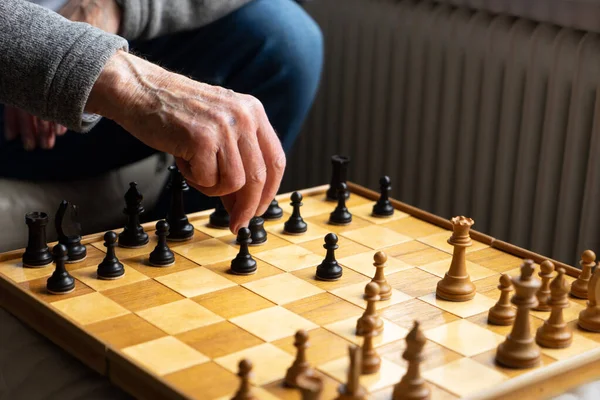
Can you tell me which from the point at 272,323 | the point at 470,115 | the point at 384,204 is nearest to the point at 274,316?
the point at 272,323

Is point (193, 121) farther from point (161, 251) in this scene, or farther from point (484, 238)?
point (484, 238)

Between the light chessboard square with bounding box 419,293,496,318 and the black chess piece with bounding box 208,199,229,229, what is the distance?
477mm

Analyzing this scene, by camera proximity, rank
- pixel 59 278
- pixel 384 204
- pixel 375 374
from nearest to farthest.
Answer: pixel 375 374 → pixel 59 278 → pixel 384 204

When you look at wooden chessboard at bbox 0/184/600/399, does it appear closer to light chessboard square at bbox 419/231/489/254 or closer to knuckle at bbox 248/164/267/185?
light chessboard square at bbox 419/231/489/254

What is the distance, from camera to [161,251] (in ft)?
4.99

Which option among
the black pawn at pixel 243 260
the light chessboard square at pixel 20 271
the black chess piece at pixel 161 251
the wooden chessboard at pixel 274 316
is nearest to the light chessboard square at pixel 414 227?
→ the wooden chessboard at pixel 274 316

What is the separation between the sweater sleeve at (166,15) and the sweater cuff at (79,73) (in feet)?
1.87

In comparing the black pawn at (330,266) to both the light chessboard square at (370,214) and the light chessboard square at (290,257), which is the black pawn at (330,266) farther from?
the light chessboard square at (370,214)

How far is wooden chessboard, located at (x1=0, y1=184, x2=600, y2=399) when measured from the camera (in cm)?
115

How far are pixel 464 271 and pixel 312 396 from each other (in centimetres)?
52

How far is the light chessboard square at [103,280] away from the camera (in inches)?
56.4

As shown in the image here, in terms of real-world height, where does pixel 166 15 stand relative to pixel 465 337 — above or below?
above

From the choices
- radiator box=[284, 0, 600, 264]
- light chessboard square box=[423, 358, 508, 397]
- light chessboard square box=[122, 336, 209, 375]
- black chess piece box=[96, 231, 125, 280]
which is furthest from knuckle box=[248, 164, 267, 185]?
radiator box=[284, 0, 600, 264]

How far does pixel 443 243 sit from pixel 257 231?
364mm
